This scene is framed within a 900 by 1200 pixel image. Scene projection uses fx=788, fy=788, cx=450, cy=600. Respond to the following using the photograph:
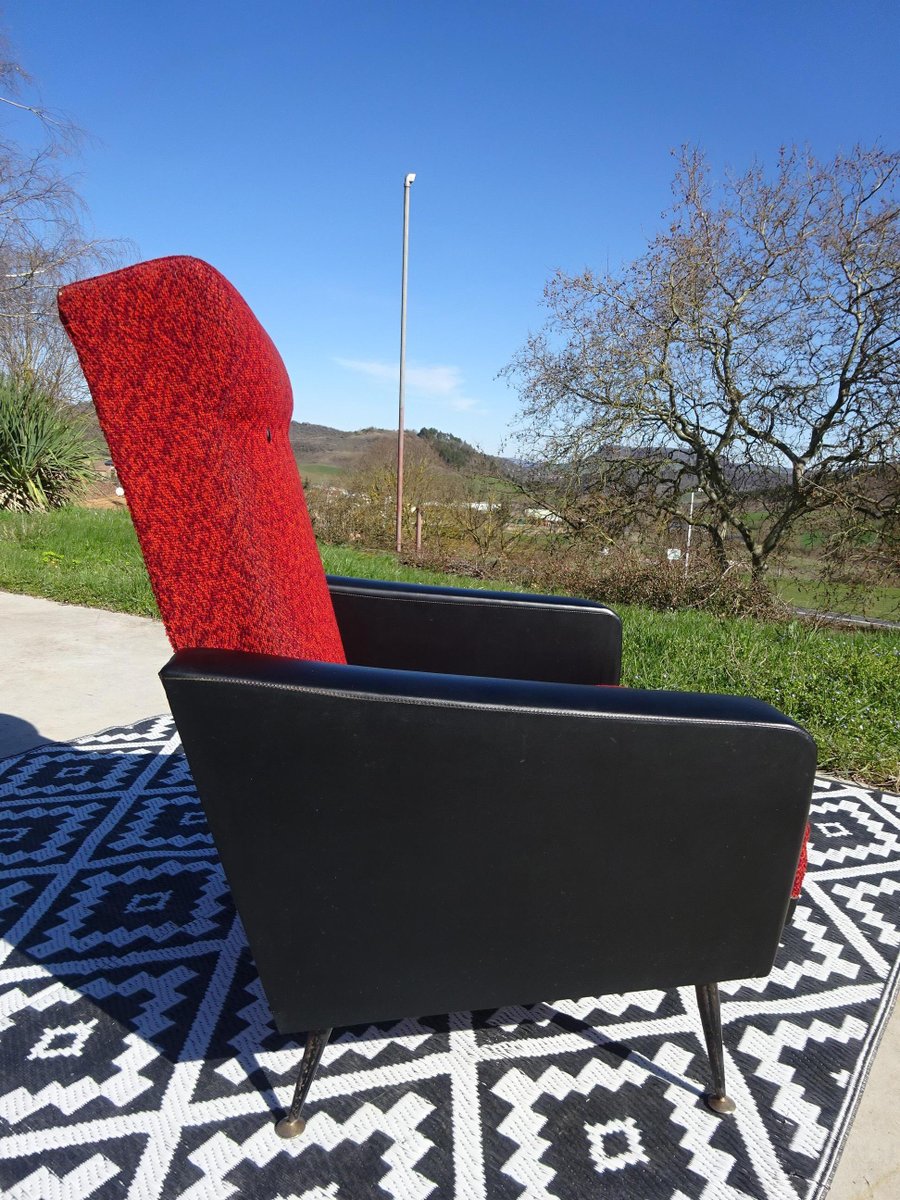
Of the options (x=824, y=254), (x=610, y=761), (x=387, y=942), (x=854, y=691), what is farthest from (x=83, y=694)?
(x=824, y=254)

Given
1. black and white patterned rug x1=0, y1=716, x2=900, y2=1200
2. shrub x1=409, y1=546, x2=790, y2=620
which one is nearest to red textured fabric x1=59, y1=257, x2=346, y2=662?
black and white patterned rug x1=0, y1=716, x2=900, y2=1200

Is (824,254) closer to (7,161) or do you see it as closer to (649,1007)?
(649,1007)

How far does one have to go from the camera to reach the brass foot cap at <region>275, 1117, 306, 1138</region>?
3.73ft

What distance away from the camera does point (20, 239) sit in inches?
392

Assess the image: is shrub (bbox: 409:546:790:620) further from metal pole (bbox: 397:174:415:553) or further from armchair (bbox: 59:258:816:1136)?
armchair (bbox: 59:258:816:1136)

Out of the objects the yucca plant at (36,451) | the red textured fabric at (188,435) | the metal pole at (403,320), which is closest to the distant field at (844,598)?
the metal pole at (403,320)

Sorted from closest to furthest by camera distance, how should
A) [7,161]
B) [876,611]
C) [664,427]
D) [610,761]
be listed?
[610,761], [876,611], [664,427], [7,161]

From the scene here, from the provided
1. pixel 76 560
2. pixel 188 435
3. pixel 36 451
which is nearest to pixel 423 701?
pixel 188 435

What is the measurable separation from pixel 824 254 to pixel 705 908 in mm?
7318

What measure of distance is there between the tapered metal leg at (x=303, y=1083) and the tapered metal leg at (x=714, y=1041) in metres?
0.56

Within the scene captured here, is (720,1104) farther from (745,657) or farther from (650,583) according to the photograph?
(650,583)

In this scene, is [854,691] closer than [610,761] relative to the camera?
No

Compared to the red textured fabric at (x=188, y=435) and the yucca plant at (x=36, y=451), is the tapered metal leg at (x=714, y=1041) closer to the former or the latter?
the red textured fabric at (x=188, y=435)

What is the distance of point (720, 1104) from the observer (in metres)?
1.21
